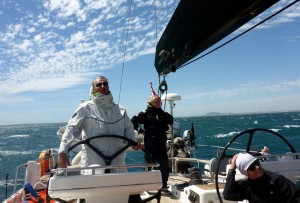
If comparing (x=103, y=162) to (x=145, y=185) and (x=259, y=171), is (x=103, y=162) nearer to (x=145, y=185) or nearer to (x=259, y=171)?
(x=145, y=185)

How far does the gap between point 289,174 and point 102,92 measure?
2.02m

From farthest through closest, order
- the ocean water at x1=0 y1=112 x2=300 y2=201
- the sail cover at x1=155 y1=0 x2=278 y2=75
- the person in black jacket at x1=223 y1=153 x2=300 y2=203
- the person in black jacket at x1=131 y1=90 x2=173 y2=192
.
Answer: the ocean water at x1=0 y1=112 x2=300 y2=201 → the person in black jacket at x1=131 y1=90 x2=173 y2=192 → the person in black jacket at x1=223 y1=153 x2=300 y2=203 → the sail cover at x1=155 y1=0 x2=278 y2=75

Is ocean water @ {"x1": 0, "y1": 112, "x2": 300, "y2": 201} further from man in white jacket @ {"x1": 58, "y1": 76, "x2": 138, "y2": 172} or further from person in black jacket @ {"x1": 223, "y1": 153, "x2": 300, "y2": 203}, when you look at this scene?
man in white jacket @ {"x1": 58, "y1": 76, "x2": 138, "y2": 172}

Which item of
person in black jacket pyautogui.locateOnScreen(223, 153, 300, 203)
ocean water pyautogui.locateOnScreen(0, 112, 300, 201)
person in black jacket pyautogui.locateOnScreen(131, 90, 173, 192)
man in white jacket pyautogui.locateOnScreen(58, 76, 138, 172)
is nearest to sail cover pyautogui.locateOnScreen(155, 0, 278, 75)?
man in white jacket pyautogui.locateOnScreen(58, 76, 138, 172)

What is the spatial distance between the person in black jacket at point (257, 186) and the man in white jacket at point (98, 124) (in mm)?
1096

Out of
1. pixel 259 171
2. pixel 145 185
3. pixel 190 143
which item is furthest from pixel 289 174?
pixel 190 143

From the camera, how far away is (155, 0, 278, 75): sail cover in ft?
6.98

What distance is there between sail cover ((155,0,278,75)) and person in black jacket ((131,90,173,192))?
1.19m

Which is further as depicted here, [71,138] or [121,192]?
[71,138]

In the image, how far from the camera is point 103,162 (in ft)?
9.88

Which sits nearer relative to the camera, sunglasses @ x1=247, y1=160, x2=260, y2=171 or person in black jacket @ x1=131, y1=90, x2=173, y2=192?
sunglasses @ x1=247, y1=160, x2=260, y2=171

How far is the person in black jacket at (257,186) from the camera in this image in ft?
8.61

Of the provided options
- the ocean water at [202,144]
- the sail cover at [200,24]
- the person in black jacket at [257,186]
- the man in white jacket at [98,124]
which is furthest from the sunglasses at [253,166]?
the ocean water at [202,144]

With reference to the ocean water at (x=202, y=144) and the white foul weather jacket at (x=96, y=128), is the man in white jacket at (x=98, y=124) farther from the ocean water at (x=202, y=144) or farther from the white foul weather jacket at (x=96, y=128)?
the ocean water at (x=202, y=144)
